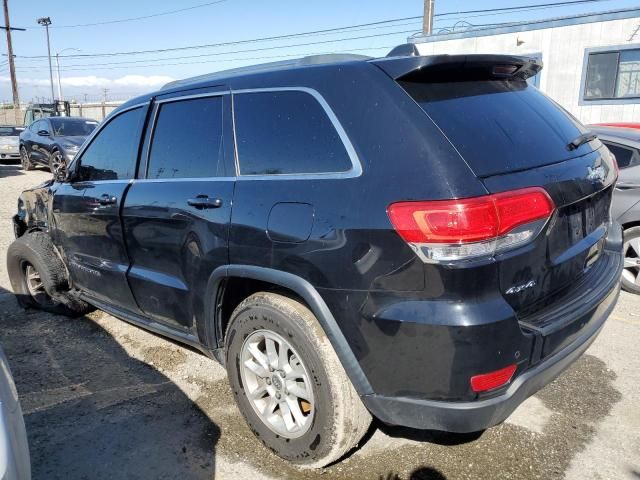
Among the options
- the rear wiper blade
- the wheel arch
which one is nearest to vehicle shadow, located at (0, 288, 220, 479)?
the wheel arch

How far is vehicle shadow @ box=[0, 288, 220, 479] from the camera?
2701 mm

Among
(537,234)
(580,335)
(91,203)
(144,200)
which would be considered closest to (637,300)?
(580,335)

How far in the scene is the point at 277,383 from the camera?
263 cm

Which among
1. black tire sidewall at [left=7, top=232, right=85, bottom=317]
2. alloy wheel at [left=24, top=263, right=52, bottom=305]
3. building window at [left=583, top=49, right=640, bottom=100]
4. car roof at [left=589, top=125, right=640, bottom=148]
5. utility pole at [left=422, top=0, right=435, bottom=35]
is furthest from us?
utility pole at [left=422, top=0, right=435, bottom=35]

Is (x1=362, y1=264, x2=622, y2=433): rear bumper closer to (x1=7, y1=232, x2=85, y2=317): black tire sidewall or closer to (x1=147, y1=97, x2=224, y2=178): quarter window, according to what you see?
(x1=147, y1=97, x2=224, y2=178): quarter window

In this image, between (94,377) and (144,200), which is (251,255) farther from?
(94,377)

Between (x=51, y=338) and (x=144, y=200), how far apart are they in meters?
1.89

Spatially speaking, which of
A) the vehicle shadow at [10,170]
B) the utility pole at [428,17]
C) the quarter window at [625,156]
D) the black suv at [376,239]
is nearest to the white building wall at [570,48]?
the utility pole at [428,17]

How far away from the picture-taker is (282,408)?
8.71ft

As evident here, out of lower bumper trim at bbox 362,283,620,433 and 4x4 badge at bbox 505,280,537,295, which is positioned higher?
4x4 badge at bbox 505,280,537,295

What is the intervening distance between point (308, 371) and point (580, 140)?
1770mm

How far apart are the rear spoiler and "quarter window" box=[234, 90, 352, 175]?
0.36 meters

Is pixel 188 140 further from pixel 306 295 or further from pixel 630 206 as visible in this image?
pixel 630 206

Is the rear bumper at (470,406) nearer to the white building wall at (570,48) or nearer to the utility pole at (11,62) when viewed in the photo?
the white building wall at (570,48)
